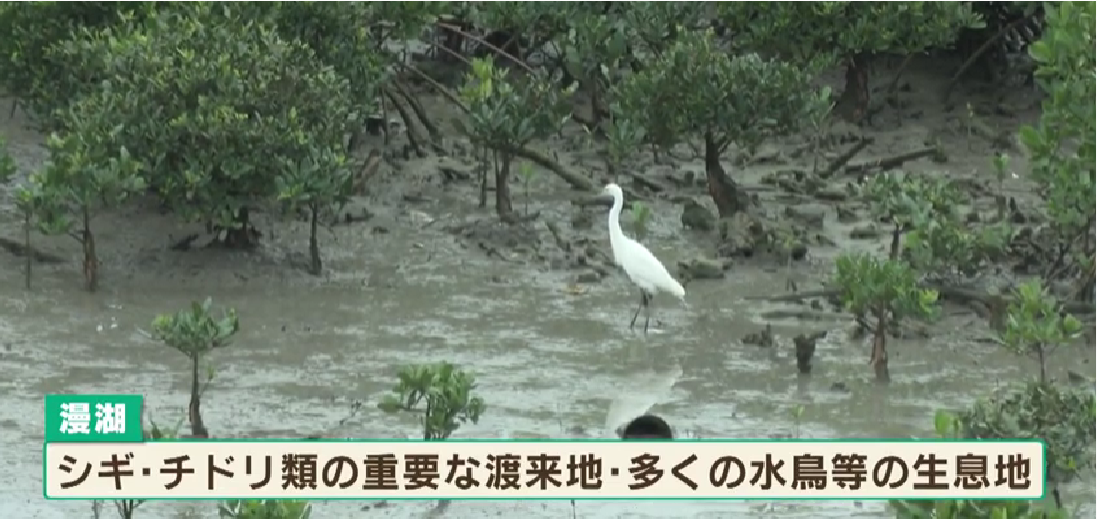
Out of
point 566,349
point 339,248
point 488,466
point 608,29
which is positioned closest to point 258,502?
point 488,466

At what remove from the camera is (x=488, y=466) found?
24.2ft

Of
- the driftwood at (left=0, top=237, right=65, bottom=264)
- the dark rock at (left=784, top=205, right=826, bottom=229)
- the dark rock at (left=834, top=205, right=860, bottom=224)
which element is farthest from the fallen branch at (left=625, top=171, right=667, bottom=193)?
the driftwood at (left=0, top=237, right=65, bottom=264)

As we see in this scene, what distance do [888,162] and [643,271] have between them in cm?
416

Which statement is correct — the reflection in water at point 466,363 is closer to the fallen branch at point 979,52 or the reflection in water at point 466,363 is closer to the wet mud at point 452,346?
the wet mud at point 452,346

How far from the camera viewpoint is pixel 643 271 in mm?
12336

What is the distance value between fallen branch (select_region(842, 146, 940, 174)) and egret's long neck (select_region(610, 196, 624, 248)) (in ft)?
9.19

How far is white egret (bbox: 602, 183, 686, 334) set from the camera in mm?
12227

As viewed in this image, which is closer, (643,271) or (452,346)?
(452,346)

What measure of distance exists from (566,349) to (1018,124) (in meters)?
6.71

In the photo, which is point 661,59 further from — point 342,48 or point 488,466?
point 488,466

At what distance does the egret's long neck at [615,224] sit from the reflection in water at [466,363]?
0.32 meters

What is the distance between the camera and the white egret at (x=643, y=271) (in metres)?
12.2

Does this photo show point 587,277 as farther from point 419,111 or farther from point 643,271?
point 419,111

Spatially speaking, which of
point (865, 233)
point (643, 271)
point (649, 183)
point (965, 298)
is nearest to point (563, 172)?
point (649, 183)
